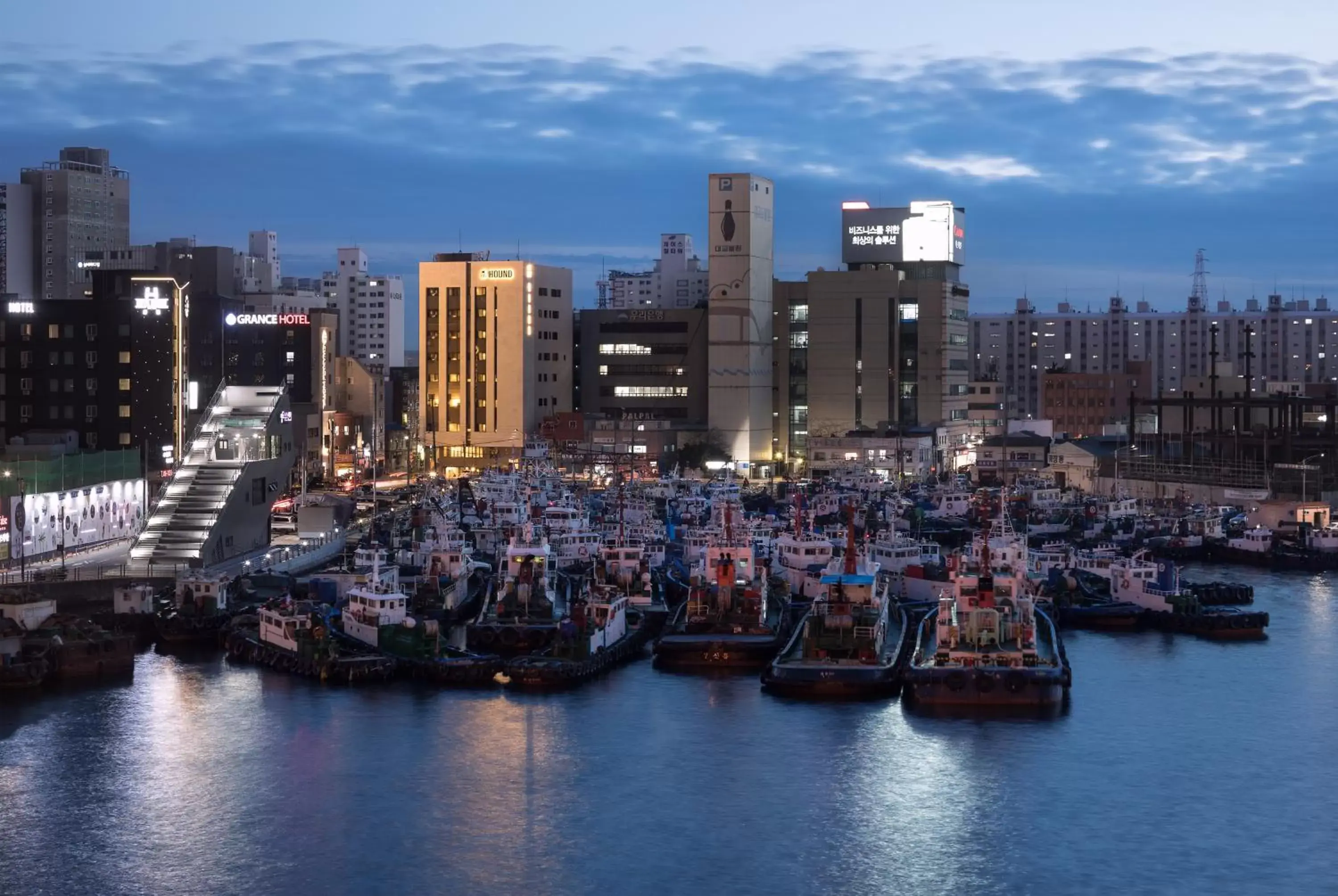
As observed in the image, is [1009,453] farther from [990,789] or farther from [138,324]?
[990,789]

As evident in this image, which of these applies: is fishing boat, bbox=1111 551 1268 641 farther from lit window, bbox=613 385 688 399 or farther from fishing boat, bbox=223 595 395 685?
lit window, bbox=613 385 688 399

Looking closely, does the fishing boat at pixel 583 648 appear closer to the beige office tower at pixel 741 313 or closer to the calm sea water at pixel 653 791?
the calm sea water at pixel 653 791

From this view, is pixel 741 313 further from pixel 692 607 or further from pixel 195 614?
pixel 195 614

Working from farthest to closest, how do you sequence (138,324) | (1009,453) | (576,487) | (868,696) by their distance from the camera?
(1009,453), (576,487), (138,324), (868,696)

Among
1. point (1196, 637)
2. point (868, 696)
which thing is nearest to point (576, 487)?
point (1196, 637)

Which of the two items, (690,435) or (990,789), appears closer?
(990,789)

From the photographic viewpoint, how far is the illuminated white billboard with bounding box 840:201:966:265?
211 feet

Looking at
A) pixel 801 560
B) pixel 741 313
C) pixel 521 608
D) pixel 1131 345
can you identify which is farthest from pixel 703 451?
pixel 1131 345

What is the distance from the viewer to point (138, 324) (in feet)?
119

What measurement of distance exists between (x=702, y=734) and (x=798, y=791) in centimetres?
253

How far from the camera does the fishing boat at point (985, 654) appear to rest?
22281mm

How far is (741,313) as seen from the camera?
2362 inches

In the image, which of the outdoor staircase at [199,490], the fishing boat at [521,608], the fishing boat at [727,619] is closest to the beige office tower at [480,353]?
the outdoor staircase at [199,490]

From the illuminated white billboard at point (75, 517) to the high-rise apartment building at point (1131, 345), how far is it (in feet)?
249
